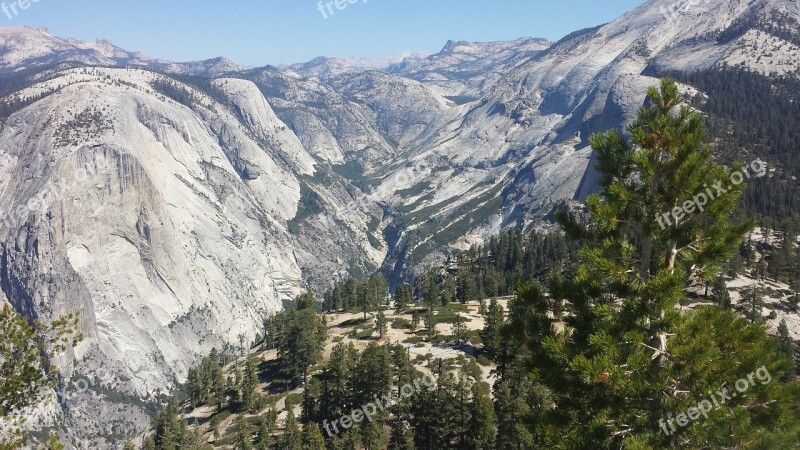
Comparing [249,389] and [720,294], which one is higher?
[720,294]

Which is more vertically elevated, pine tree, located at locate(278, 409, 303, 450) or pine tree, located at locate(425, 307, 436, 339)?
pine tree, located at locate(425, 307, 436, 339)

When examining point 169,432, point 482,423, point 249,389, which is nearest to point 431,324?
point 249,389

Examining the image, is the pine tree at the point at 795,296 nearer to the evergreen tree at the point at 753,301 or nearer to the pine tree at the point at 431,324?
the evergreen tree at the point at 753,301

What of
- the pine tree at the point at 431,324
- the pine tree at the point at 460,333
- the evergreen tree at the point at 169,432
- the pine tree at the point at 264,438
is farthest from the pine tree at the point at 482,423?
the evergreen tree at the point at 169,432

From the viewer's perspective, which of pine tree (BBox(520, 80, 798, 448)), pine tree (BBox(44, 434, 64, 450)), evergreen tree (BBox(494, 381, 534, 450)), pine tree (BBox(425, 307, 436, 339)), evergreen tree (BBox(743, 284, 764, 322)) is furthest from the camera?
pine tree (BBox(425, 307, 436, 339))

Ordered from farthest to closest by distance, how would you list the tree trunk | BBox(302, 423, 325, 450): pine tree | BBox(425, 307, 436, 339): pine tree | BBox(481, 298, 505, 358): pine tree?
BBox(425, 307, 436, 339): pine tree < BBox(481, 298, 505, 358): pine tree < BBox(302, 423, 325, 450): pine tree < the tree trunk

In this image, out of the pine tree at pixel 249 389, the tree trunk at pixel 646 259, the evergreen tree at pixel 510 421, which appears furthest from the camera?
the pine tree at pixel 249 389

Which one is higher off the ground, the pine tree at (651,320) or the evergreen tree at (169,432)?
the pine tree at (651,320)

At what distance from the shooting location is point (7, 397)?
14711 millimetres

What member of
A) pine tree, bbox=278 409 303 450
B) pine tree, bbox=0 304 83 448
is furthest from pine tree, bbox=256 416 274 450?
pine tree, bbox=0 304 83 448

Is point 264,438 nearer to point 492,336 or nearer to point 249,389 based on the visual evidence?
point 249,389

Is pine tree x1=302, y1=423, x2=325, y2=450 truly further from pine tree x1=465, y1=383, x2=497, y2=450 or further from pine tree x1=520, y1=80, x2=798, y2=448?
pine tree x1=520, y1=80, x2=798, y2=448

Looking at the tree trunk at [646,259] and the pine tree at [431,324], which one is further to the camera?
the pine tree at [431,324]

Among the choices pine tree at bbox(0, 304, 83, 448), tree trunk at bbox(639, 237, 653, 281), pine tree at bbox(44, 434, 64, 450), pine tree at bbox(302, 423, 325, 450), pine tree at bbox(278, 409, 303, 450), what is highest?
tree trunk at bbox(639, 237, 653, 281)
